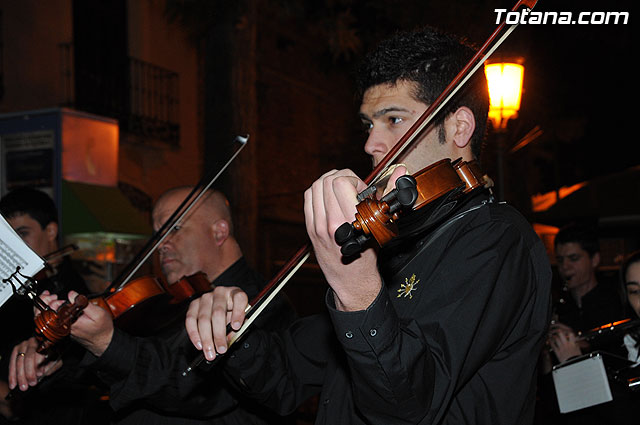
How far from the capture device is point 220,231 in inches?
144

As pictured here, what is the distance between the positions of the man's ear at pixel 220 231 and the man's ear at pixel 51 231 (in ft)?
3.73

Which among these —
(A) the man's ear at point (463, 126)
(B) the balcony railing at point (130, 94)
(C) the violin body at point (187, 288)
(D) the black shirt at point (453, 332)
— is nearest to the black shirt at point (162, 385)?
(C) the violin body at point (187, 288)

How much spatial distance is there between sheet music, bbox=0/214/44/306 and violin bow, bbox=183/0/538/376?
2.87 feet

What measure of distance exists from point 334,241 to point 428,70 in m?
0.87

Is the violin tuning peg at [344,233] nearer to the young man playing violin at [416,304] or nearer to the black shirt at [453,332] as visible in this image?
the young man playing violin at [416,304]

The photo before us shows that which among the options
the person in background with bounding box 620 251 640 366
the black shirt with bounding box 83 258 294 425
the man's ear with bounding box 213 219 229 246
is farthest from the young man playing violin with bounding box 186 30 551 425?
the person in background with bounding box 620 251 640 366

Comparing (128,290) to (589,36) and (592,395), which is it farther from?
(589,36)

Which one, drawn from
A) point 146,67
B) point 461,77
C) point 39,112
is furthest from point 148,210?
point 461,77

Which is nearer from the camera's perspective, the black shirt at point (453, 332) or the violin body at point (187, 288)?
the black shirt at point (453, 332)

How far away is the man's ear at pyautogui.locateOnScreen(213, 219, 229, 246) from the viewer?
12.0ft

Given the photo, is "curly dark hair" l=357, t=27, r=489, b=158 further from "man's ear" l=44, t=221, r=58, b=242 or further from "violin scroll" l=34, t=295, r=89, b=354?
"man's ear" l=44, t=221, r=58, b=242

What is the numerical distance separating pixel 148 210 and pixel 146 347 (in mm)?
7084

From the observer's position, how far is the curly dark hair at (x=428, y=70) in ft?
6.55

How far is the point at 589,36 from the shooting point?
8.05 m
